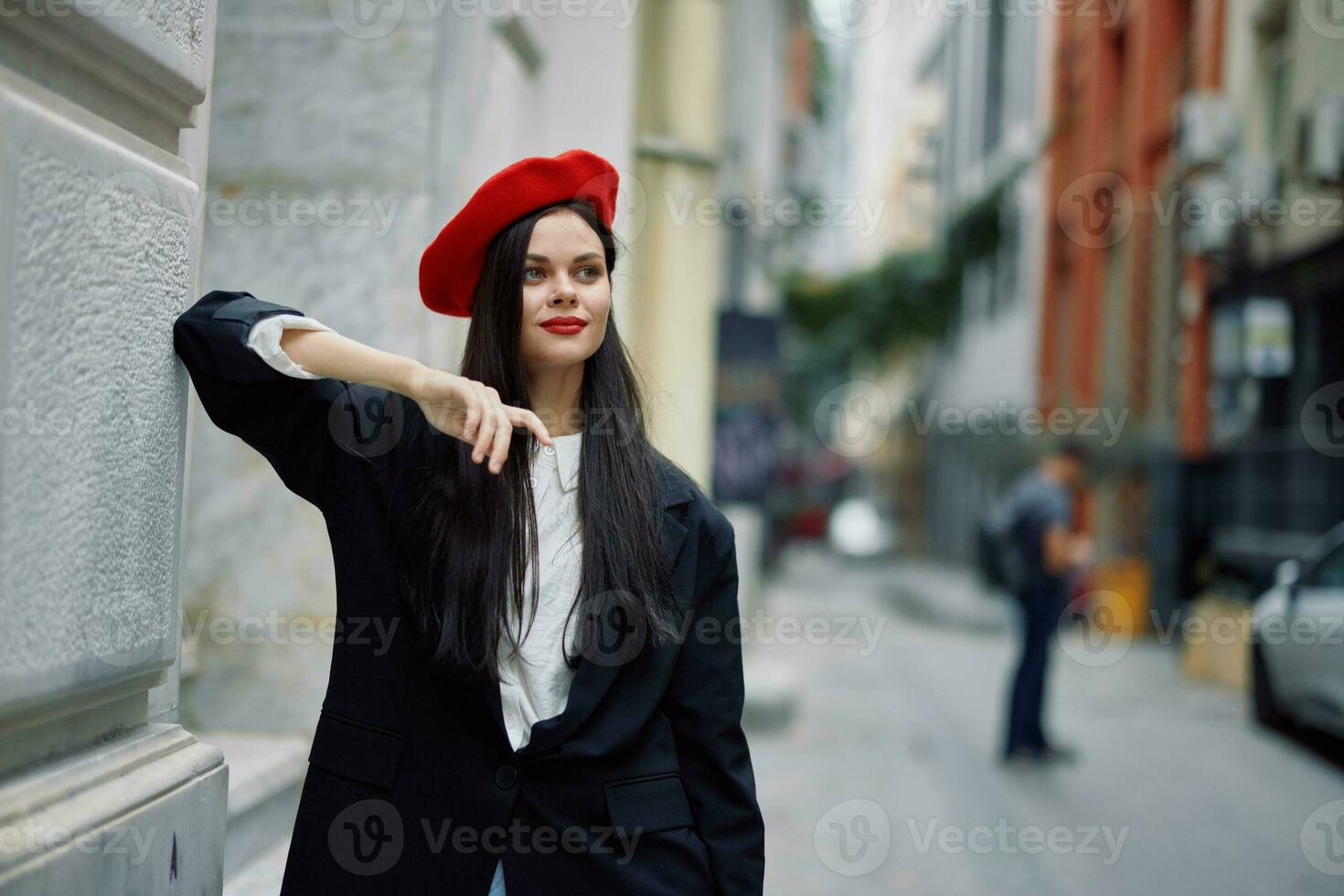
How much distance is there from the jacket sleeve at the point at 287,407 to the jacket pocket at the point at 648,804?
0.65 metres

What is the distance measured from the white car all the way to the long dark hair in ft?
22.5

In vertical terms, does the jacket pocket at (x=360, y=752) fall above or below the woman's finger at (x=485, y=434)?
below

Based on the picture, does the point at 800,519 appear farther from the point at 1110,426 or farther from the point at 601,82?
the point at 601,82

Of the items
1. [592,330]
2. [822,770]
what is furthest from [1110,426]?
[592,330]

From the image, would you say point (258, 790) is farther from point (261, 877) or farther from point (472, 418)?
point (472, 418)

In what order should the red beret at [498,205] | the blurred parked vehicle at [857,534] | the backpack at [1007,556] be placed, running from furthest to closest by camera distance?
the blurred parked vehicle at [857,534], the backpack at [1007,556], the red beret at [498,205]

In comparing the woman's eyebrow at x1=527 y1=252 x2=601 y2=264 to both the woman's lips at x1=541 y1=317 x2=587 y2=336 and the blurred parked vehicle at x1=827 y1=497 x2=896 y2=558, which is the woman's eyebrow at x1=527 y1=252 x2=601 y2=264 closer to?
the woman's lips at x1=541 y1=317 x2=587 y2=336

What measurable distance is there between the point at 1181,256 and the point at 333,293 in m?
13.1

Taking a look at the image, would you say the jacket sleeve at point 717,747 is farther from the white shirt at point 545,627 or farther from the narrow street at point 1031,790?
the narrow street at point 1031,790


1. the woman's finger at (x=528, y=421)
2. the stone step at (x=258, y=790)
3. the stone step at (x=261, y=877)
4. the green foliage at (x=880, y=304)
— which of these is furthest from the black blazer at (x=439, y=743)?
the green foliage at (x=880, y=304)

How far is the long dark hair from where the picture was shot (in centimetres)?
199

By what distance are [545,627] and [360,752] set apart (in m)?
0.34

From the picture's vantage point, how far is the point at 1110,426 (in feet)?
51.3

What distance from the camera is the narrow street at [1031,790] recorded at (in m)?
5.41
